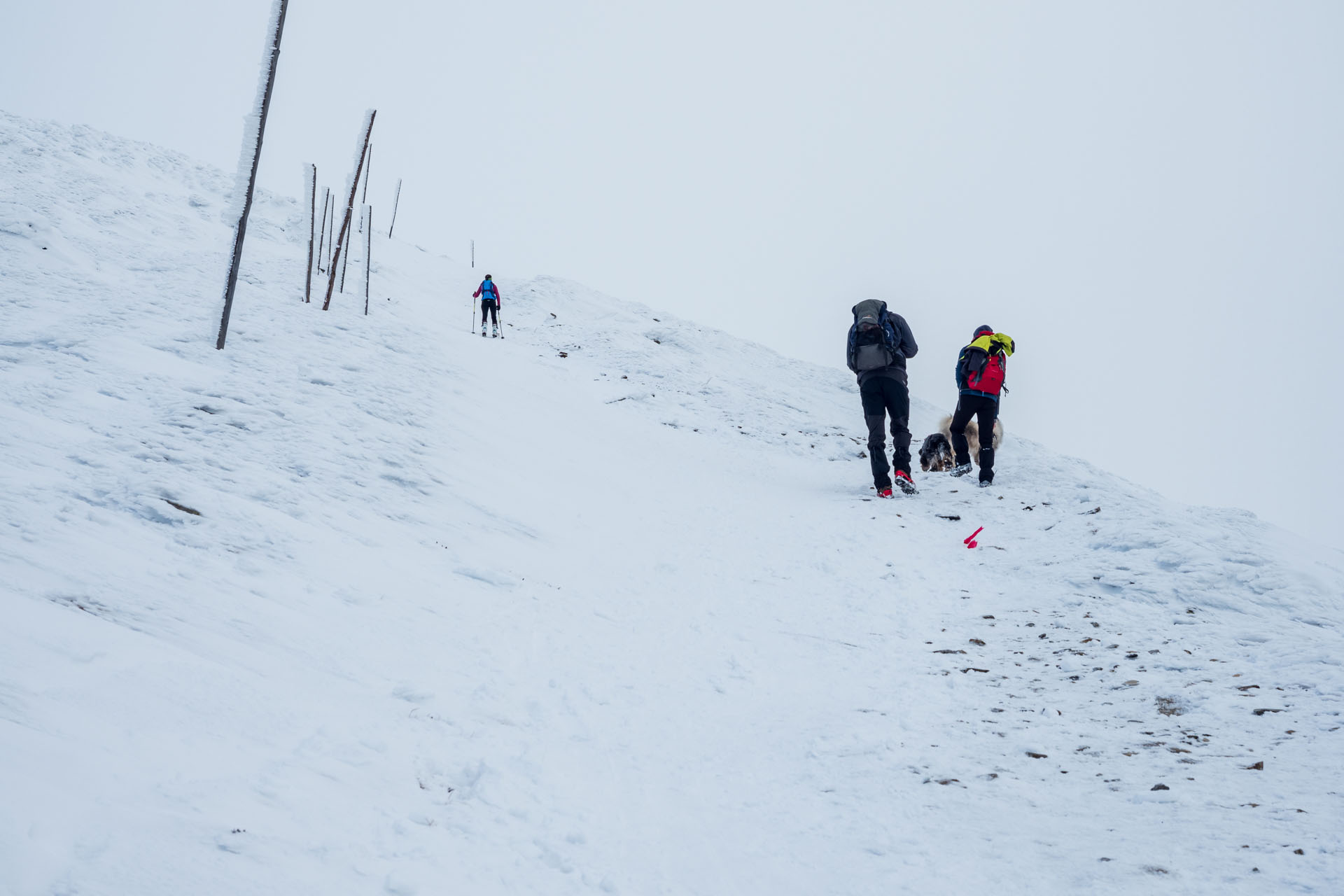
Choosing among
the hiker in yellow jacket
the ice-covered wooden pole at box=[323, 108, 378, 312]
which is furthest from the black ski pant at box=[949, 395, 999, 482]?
the ice-covered wooden pole at box=[323, 108, 378, 312]

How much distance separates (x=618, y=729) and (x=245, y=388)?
17.8 feet

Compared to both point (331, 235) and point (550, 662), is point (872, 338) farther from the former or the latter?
point (331, 235)

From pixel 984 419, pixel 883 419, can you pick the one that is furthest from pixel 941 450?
pixel 883 419

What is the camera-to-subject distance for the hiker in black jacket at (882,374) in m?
9.85

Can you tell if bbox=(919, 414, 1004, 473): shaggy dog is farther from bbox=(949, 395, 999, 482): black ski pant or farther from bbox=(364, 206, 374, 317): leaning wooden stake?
bbox=(364, 206, 374, 317): leaning wooden stake

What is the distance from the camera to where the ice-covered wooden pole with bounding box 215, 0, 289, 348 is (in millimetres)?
7902

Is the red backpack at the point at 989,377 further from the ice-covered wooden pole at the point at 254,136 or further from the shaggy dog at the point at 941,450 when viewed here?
the ice-covered wooden pole at the point at 254,136

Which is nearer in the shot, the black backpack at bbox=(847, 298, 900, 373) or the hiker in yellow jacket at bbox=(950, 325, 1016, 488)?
the black backpack at bbox=(847, 298, 900, 373)

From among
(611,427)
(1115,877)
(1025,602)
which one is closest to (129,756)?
(1115,877)

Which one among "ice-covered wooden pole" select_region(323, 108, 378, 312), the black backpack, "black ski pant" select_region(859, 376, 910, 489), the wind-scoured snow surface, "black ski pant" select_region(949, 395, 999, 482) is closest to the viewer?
the wind-scoured snow surface

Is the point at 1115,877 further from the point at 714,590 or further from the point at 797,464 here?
the point at 797,464

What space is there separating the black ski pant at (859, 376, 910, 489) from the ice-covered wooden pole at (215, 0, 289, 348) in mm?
8015

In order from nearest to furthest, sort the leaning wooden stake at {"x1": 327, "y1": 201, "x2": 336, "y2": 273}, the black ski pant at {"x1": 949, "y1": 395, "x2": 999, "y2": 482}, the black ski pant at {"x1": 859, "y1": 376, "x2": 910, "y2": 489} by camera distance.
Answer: the black ski pant at {"x1": 859, "y1": 376, "x2": 910, "y2": 489}
the black ski pant at {"x1": 949, "y1": 395, "x2": 999, "y2": 482}
the leaning wooden stake at {"x1": 327, "y1": 201, "x2": 336, "y2": 273}

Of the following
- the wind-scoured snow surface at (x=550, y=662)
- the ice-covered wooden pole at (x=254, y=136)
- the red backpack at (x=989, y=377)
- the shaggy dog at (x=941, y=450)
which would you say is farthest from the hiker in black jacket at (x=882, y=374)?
the ice-covered wooden pole at (x=254, y=136)
